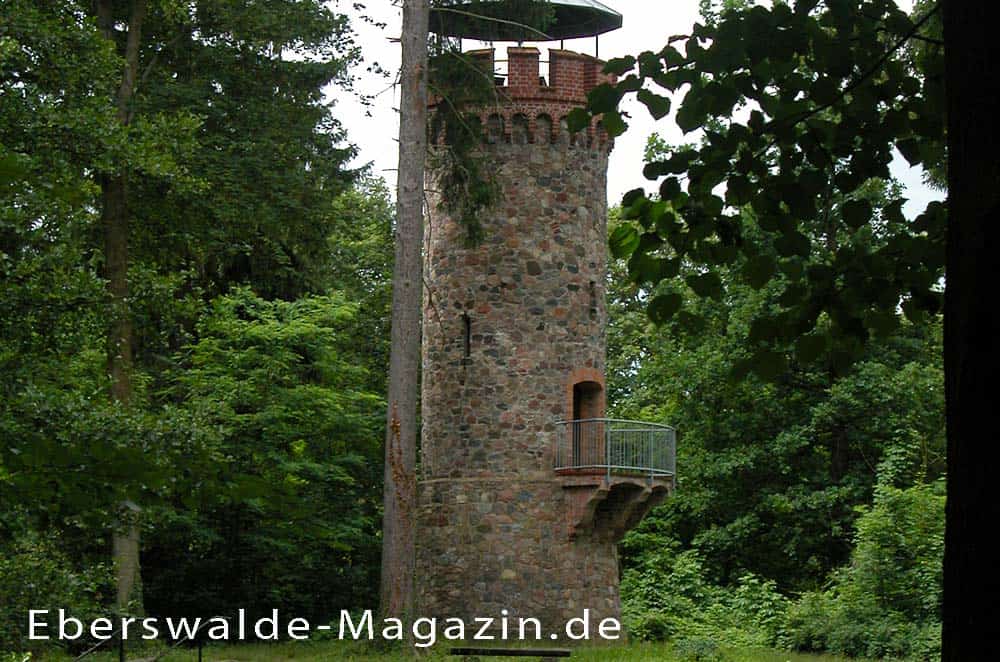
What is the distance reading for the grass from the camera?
18.7 metres

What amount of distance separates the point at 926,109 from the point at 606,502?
17.6 m

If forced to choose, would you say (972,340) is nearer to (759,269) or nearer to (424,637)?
(759,269)

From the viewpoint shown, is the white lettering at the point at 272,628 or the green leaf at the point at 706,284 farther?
the white lettering at the point at 272,628

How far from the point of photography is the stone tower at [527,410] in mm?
22328

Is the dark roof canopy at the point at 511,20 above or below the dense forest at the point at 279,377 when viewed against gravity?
above

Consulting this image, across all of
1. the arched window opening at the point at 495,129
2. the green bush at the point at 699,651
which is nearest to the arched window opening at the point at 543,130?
the arched window opening at the point at 495,129

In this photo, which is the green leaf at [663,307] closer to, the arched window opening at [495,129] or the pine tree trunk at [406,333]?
the pine tree trunk at [406,333]

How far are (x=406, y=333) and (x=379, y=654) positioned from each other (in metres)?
4.44

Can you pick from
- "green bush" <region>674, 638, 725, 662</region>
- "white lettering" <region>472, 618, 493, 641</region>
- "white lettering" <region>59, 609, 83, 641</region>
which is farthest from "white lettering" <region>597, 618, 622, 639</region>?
"white lettering" <region>59, 609, 83, 641</region>

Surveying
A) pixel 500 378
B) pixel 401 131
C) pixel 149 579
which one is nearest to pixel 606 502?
pixel 500 378

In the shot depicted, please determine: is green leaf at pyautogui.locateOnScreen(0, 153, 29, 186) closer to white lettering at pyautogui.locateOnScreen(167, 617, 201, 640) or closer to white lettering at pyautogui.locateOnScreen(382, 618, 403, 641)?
white lettering at pyautogui.locateOnScreen(382, 618, 403, 641)

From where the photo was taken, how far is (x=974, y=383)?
3.36 m

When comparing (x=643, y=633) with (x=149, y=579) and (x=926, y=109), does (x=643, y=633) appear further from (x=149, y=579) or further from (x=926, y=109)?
(x=926, y=109)

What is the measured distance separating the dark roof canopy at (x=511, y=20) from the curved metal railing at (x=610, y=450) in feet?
20.5
